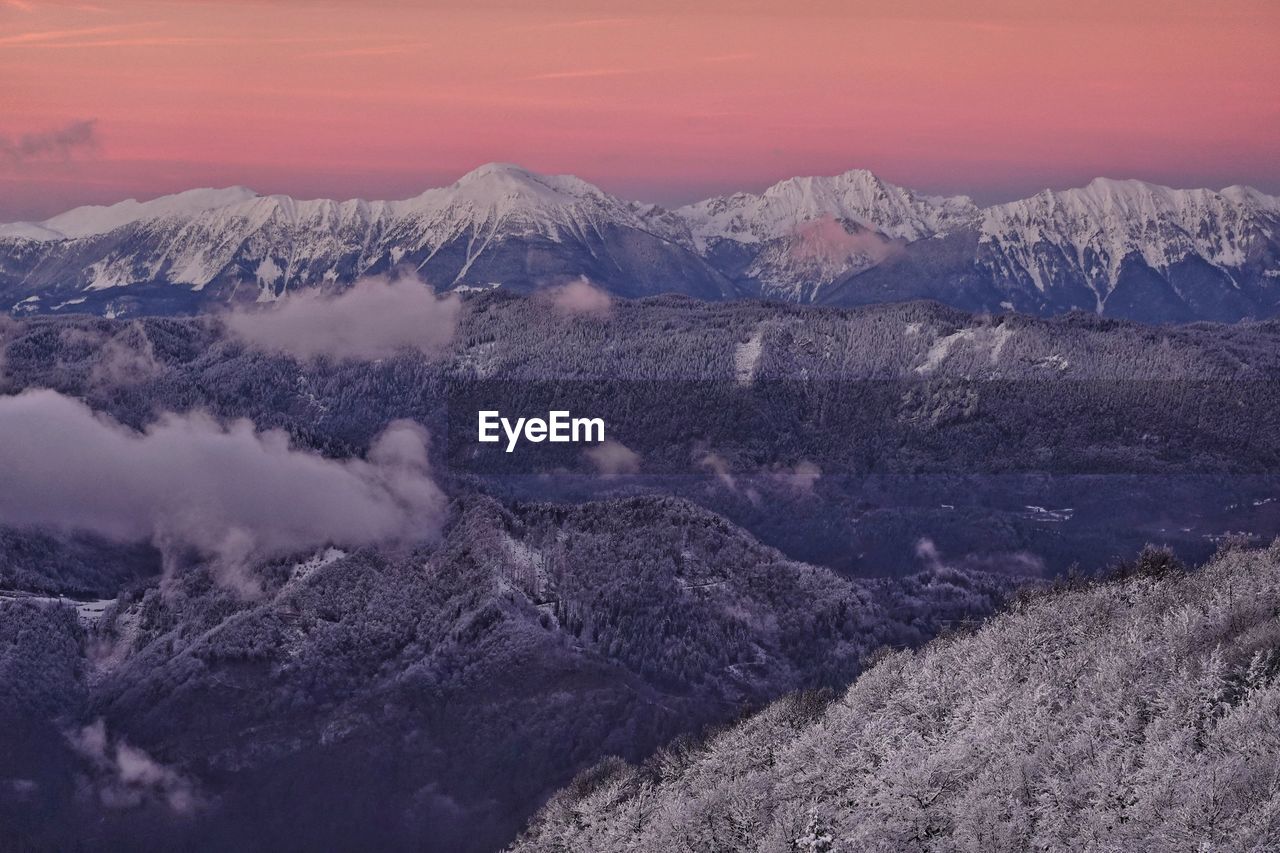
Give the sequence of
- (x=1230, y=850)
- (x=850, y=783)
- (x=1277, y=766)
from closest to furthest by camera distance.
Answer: (x=1230, y=850)
(x=1277, y=766)
(x=850, y=783)

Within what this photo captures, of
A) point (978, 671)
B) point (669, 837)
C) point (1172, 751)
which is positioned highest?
point (1172, 751)

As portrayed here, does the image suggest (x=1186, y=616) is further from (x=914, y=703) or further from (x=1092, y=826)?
(x=1092, y=826)

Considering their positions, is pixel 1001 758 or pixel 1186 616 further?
pixel 1186 616

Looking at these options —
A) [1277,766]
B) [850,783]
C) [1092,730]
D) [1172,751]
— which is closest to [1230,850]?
[1277,766]

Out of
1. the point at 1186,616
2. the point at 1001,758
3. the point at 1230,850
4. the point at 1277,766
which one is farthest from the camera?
the point at 1186,616

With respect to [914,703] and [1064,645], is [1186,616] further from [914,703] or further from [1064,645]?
[914,703]

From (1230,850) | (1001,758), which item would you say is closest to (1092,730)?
(1001,758)

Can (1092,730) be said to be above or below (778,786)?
above
